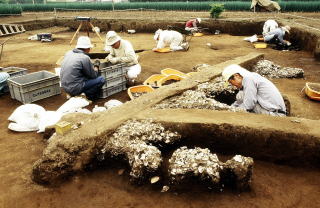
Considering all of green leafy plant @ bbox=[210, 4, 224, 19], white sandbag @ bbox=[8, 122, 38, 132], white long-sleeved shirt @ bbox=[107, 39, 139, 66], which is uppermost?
green leafy plant @ bbox=[210, 4, 224, 19]

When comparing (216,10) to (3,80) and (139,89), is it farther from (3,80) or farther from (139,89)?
(3,80)

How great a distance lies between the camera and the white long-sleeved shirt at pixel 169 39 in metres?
9.88

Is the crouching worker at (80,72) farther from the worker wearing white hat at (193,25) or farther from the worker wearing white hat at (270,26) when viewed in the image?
the worker wearing white hat at (193,25)

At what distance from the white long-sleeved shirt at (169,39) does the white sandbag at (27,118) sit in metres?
6.29

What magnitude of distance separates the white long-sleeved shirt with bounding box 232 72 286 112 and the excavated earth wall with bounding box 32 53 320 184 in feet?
1.59

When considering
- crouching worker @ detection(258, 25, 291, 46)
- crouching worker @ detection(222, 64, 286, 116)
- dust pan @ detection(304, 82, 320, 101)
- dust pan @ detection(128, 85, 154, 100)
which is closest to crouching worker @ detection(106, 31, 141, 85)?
dust pan @ detection(128, 85, 154, 100)

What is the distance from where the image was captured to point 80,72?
205 inches

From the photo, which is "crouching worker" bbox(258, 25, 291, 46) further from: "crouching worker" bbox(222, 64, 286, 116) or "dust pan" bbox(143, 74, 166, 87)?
"crouching worker" bbox(222, 64, 286, 116)

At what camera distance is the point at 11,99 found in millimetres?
5688

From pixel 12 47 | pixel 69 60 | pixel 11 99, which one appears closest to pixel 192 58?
pixel 69 60

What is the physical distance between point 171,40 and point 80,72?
5595 mm

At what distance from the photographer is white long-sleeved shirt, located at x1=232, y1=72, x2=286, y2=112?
391cm

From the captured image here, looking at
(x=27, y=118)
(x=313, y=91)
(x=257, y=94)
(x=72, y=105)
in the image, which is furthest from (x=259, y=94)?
(x=27, y=118)

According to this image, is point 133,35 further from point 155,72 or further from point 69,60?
point 69,60
